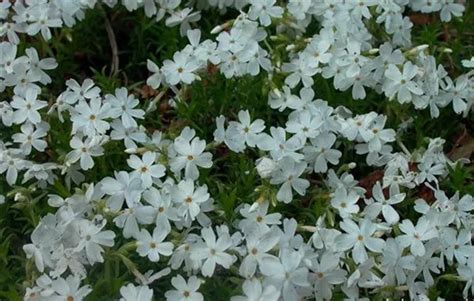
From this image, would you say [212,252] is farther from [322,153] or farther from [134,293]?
[322,153]

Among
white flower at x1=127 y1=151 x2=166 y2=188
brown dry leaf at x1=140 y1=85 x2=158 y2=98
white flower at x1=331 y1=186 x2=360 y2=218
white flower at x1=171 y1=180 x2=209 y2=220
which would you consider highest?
white flower at x1=127 y1=151 x2=166 y2=188

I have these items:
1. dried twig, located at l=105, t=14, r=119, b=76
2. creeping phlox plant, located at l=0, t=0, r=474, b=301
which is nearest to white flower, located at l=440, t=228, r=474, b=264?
creeping phlox plant, located at l=0, t=0, r=474, b=301

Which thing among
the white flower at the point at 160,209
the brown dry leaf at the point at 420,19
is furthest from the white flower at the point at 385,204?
the brown dry leaf at the point at 420,19

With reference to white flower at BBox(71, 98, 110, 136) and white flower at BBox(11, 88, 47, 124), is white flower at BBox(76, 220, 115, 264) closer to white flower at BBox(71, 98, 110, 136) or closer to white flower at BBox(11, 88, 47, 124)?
white flower at BBox(71, 98, 110, 136)

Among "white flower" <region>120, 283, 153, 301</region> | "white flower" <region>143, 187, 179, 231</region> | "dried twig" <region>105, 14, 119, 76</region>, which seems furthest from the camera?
"dried twig" <region>105, 14, 119, 76</region>

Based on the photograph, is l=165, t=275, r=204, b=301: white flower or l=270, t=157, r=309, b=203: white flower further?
l=270, t=157, r=309, b=203: white flower
